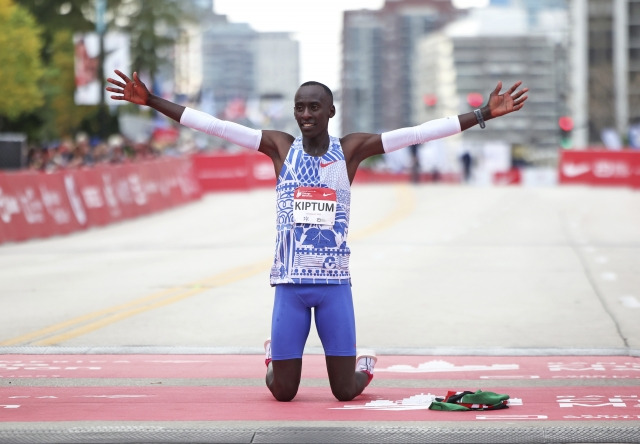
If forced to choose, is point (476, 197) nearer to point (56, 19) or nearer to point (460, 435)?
point (460, 435)

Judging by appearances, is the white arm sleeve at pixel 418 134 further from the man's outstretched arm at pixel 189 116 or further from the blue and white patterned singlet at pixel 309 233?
the man's outstretched arm at pixel 189 116

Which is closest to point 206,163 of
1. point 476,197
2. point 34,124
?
point 476,197

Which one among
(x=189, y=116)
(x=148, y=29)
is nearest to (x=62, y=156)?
(x=189, y=116)

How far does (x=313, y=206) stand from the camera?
793cm

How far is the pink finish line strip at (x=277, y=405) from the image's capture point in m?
7.55

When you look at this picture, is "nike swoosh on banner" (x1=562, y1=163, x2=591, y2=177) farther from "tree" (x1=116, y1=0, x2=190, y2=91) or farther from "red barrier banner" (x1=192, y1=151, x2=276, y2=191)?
"tree" (x1=116, y1=0, x2=190, y2=91)

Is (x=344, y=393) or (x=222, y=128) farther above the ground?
(x=222, y=128)

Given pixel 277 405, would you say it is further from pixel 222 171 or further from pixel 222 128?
pixel 222 171

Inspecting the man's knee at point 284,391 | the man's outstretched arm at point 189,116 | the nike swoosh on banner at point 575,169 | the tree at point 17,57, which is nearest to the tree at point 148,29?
the tree at point 17,57

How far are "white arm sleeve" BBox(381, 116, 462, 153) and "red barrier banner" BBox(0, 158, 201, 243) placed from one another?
18407mm

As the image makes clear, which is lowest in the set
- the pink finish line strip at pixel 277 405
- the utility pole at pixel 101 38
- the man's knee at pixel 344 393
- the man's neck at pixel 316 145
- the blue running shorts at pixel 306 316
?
the pink finish line strip at pixel 277 405

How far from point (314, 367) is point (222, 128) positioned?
2.47 m

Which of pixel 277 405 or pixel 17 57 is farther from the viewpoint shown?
pixel 17 57

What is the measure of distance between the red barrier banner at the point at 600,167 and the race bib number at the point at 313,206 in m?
43.7
